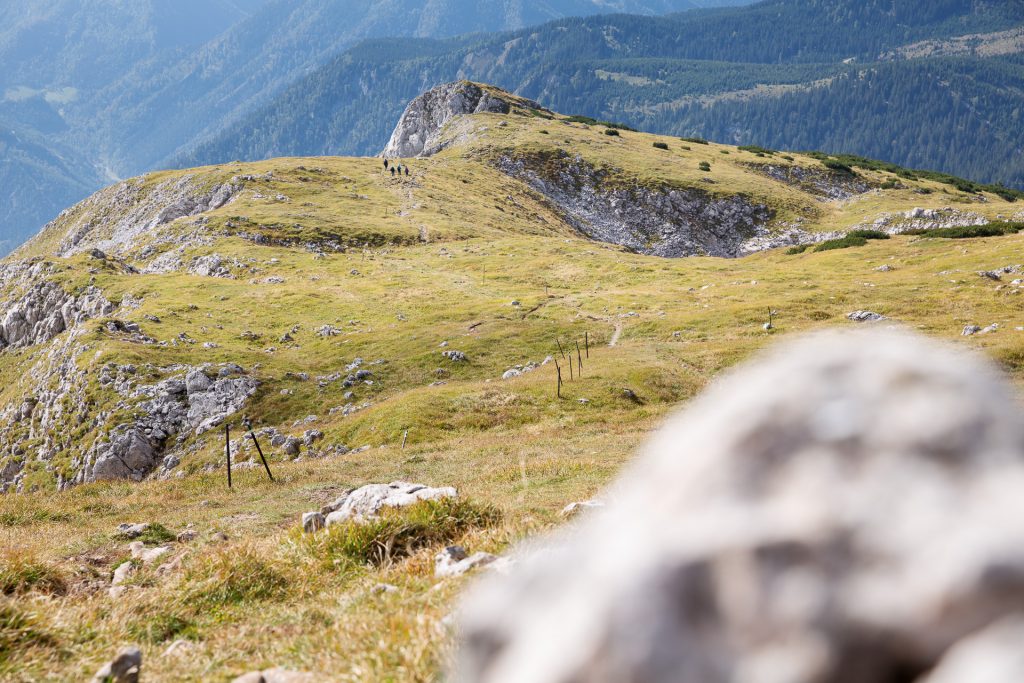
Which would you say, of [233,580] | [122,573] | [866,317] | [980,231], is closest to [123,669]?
[233,580]

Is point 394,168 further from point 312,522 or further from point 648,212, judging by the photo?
point 312,522

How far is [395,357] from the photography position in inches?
2160

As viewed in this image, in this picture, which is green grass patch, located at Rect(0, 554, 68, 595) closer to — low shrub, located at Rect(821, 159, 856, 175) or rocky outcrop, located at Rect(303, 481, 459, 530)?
rocky outcrop, located at Rect(303, 481, 459, 530)

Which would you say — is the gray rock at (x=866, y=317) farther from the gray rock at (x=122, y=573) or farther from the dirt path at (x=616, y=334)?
the gray rock at (x=122, y=573)

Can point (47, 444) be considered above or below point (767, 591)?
below

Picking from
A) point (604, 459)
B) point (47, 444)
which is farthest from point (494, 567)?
point (47, 444)

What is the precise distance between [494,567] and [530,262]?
82.3m

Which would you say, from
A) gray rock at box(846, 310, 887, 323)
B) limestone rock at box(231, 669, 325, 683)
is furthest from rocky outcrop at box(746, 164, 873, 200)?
limestone rock at box(231, 669, 325, 683)

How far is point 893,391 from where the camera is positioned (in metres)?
2.60

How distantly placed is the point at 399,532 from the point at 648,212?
128 metres


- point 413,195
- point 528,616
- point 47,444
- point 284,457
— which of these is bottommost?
point 47,444

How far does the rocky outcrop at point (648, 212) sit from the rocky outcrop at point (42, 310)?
84.9 meters

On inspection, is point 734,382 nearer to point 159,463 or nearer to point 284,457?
point 284,457

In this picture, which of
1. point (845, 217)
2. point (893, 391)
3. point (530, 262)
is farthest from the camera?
point (845, 217)
